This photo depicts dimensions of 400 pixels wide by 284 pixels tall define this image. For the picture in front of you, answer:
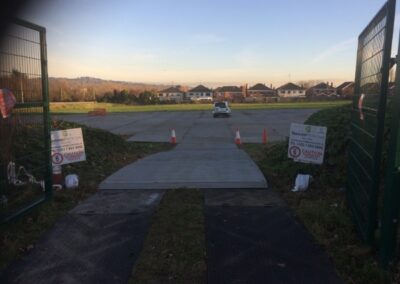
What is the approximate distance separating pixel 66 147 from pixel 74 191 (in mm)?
924

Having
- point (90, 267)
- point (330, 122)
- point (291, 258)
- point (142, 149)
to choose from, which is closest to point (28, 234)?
point (90, 267)

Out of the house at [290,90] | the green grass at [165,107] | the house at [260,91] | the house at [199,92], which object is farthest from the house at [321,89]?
the green grass at [165,107]

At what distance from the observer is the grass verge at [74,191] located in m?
4.73

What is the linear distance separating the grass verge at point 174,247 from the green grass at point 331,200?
49.7 inches

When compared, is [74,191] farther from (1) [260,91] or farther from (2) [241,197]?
(1) [260,91]

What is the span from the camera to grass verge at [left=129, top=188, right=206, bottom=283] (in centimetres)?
387

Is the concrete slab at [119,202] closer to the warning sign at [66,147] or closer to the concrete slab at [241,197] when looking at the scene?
the concrete slab at [241,197]

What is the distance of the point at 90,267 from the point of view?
410 centimetres

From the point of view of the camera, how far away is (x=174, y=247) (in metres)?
4.52

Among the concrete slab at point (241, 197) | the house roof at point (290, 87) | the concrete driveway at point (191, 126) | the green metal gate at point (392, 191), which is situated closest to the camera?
the green metal gate at point (392, 191)

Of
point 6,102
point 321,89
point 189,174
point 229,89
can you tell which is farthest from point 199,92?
point 6,102

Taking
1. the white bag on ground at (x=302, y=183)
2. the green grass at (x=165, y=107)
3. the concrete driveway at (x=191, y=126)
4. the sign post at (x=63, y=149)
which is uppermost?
the sign post at (x=63, y=149)

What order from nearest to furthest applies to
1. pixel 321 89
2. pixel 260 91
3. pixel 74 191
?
pixel 74 191, pixel 321 89, pixel 260 91

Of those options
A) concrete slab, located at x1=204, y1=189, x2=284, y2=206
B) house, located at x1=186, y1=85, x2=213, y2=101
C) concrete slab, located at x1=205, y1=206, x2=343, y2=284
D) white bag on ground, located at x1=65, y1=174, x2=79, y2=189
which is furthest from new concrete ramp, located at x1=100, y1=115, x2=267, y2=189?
house, located at x1=186, y1=85, x2=213, y2=101
